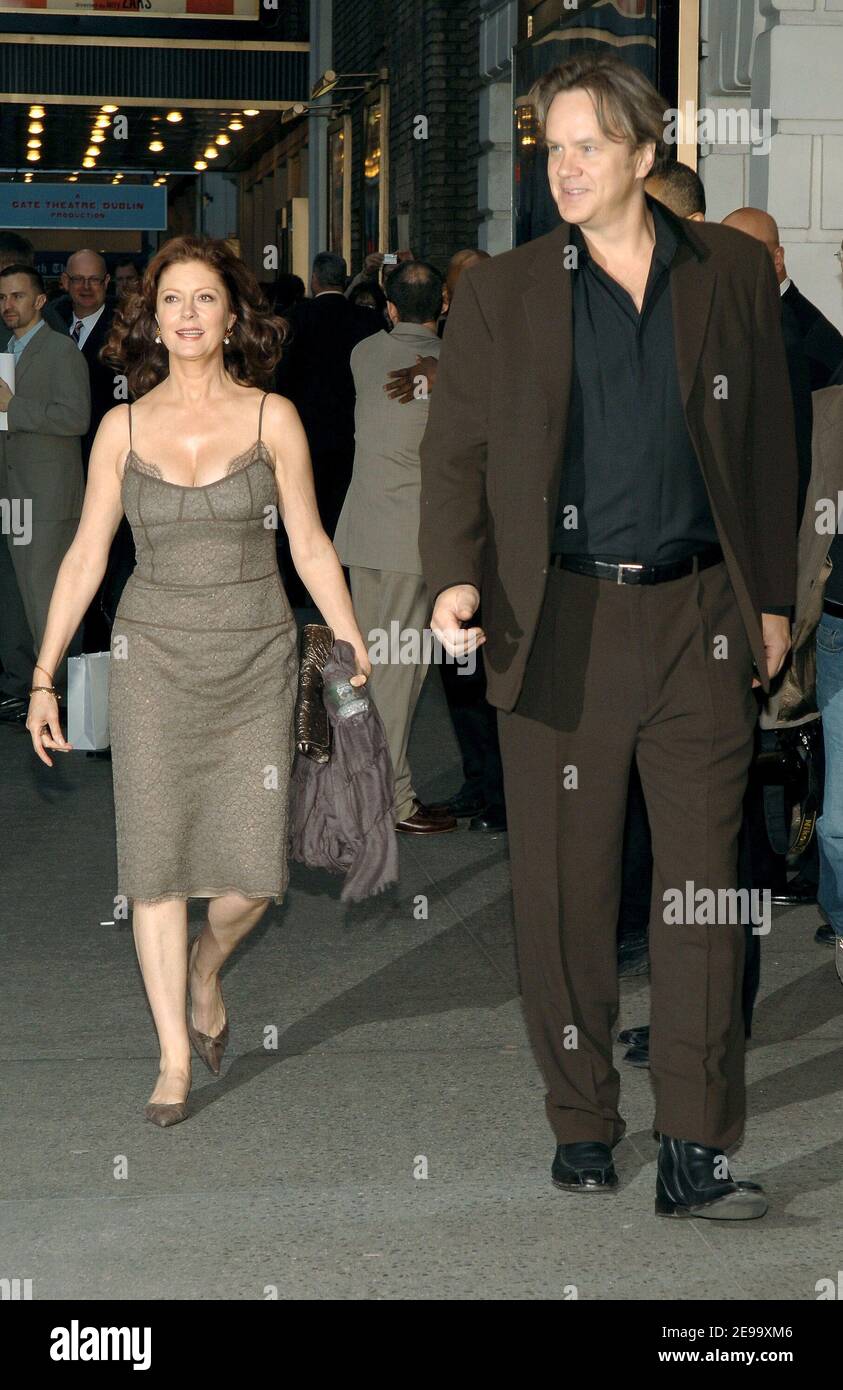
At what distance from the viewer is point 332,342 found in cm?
1158

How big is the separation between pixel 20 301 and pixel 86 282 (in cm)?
63

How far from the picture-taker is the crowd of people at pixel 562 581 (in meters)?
4.11

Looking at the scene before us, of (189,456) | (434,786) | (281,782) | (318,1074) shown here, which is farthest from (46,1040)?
(434,786)

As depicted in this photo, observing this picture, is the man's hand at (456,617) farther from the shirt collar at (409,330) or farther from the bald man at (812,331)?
the shirt collar at (409,330)

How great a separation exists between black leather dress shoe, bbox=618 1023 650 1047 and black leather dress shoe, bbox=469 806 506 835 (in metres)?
2.73

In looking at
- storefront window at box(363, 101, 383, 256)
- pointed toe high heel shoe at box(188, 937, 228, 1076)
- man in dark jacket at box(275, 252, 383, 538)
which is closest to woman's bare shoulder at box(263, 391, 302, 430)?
pointed toe high heel shoe at box(188, 937, 228, 1076)

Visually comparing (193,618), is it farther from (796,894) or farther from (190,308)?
(796,894)

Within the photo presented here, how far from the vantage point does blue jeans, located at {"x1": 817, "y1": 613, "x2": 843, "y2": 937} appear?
5.70 metres

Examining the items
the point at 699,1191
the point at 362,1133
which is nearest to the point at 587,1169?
the point at 699,1191

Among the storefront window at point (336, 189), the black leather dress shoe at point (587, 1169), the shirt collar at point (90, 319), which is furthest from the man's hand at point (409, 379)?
the storefront window at point (336, 189)

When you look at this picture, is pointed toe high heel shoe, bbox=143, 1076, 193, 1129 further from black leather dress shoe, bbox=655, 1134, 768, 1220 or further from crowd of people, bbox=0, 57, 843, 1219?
black leather dress shoe, bbox=655, 1134, 768, 1220

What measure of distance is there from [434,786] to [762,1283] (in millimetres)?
5272

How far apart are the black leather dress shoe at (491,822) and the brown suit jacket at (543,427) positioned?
3.95 m

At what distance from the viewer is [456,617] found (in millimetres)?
4098
